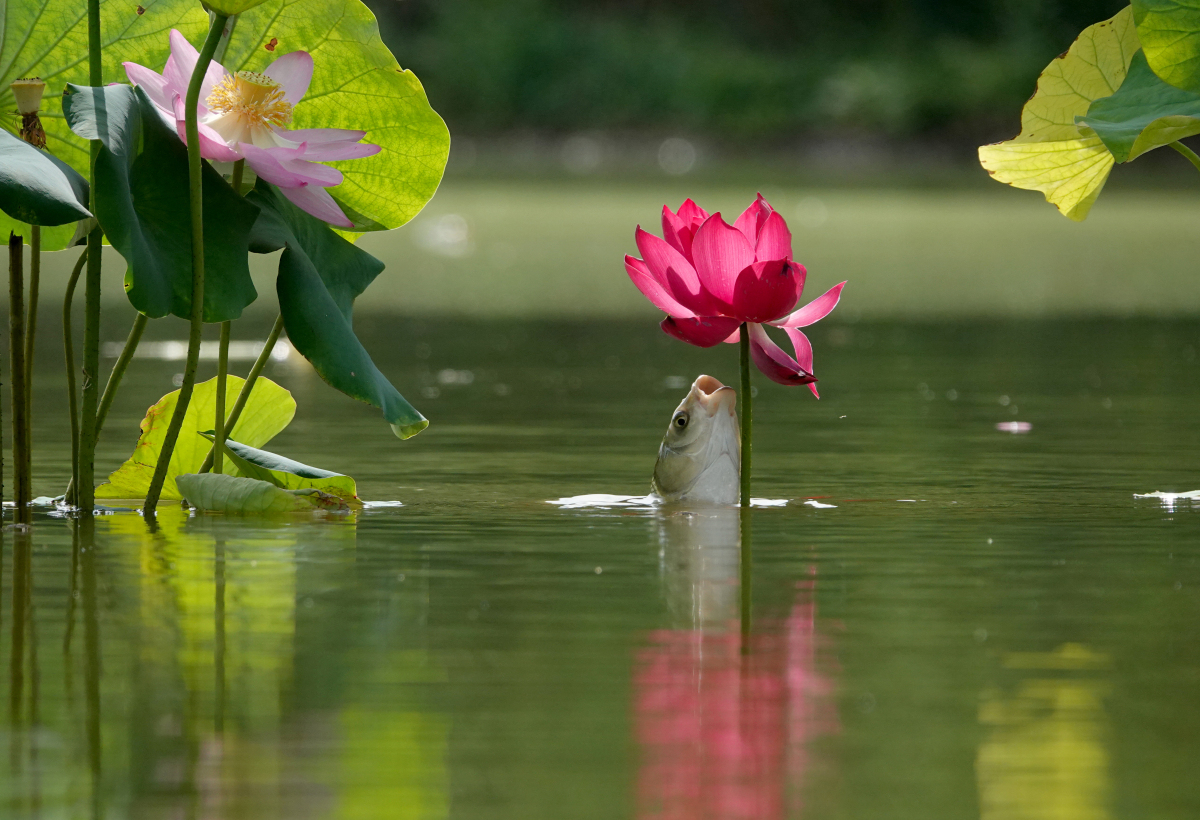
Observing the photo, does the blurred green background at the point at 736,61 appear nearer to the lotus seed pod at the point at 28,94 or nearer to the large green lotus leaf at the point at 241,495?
the large green lotus leaf at the point at 241,495

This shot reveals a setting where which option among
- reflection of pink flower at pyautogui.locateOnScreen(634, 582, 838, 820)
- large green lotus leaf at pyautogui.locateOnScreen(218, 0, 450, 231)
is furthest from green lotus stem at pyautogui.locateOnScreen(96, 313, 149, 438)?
reflection of pink flower at pyautogui.locateOnScreen(634, 582, 838, 820)

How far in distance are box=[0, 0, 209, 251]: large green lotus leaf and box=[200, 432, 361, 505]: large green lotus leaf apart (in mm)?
497

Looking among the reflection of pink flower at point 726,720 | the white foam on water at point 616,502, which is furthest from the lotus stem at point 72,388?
the reflection of pink flower at point 726,720

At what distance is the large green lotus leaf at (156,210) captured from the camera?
2912mm

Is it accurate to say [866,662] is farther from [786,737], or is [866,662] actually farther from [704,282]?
[704,282]

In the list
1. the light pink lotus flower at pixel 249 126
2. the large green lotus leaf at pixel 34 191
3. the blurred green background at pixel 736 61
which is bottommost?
the large green lotus leaf at pixel 34 191

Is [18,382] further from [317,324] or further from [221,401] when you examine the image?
[317,324]

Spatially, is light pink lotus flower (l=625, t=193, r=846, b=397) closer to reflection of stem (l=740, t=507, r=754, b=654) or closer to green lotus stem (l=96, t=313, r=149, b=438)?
reflection of stem (l=740, t=507, r=754, b=654)

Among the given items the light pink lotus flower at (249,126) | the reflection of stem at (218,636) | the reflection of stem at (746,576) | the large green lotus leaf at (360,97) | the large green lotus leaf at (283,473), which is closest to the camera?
the reflection of stem at (218,636)

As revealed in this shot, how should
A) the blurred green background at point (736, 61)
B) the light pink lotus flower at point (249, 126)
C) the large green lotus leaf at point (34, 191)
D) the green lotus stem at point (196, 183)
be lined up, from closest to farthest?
the large green lotus leaf at point (34, 191), the green lotus stem at point (196, 183), the light pink lotus flower at point (249, 126), the blurred green background at point (736, 61)

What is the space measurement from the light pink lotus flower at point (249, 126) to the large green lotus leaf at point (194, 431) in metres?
0.49

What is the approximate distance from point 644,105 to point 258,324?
75.5 feet

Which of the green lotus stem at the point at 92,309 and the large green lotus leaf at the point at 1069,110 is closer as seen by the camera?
the green lotus stem at the point at 92,309

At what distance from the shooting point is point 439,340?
770 centimetres
